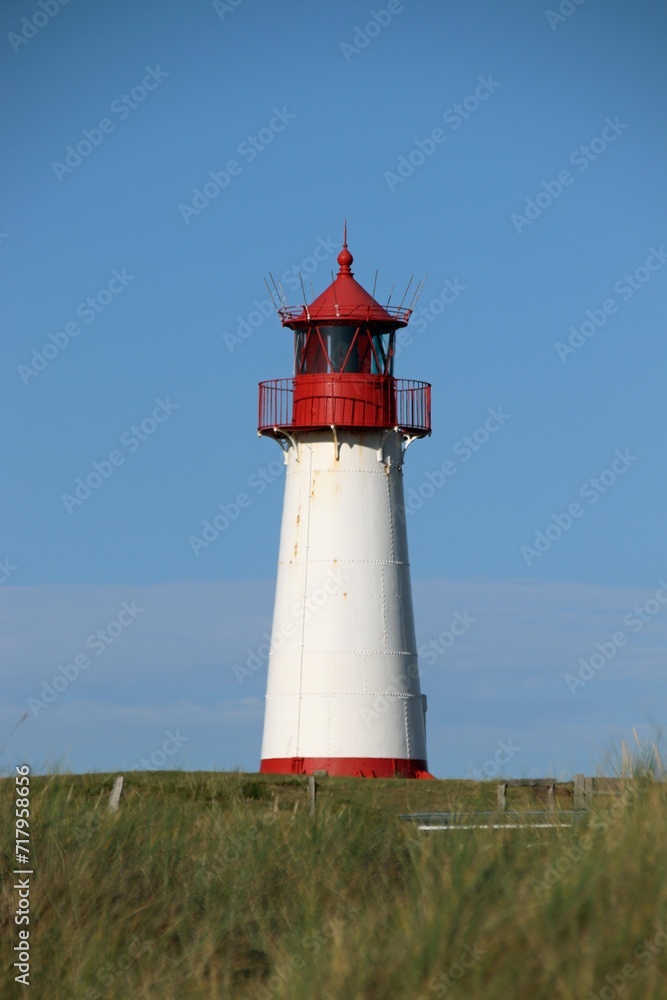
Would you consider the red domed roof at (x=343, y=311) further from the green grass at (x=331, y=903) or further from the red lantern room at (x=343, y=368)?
the green grass at (x=331, y=903)

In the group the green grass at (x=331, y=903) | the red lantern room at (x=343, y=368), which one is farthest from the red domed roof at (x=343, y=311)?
the green grass at (x=331, y=903)

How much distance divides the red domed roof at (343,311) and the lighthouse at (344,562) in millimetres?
Answer: 25

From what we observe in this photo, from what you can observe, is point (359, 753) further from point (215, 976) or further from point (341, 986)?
point (341, 986)

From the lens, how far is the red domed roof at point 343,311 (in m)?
29.7

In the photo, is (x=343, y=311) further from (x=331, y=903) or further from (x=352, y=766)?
(x=331, y=903)

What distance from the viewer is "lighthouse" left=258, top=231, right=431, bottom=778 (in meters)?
29.0

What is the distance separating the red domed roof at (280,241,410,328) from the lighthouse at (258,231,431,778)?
0.03 meters

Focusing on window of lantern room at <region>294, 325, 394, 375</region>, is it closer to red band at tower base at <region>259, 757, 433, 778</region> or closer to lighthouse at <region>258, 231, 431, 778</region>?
lighthouse at <region>258, 231, 431, 778</region>

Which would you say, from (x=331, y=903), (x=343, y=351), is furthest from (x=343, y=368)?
(x=331, y=903)

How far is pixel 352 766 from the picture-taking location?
28.8 m

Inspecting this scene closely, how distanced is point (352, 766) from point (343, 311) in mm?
8178

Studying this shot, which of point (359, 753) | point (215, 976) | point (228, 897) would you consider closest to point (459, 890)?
point (215, 976)

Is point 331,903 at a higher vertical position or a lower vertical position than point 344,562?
lower

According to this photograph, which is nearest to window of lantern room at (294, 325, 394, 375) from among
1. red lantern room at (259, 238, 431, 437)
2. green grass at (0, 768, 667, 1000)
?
red lantern room at (259, 238, 431, 437)
